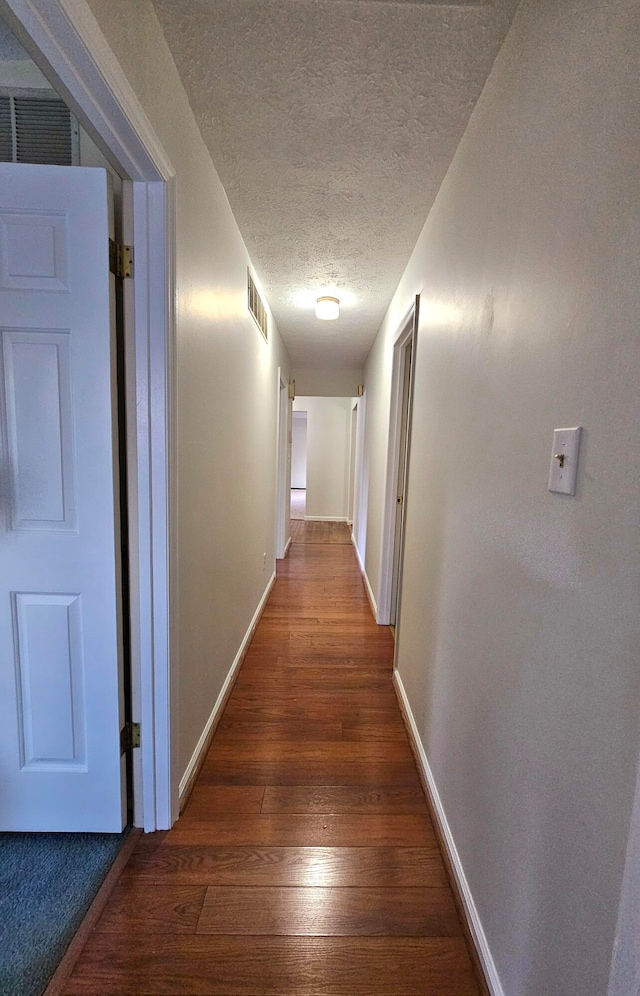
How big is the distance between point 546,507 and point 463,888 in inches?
44.7

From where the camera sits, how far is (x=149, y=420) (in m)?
1.15

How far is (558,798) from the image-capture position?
0.70 meters

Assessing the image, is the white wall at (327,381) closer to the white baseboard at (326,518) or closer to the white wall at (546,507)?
the white baseboard at (326,518)

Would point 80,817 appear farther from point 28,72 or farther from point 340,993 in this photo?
point 28,72

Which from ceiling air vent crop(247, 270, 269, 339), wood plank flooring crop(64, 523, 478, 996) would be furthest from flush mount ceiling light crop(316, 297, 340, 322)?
wood plank flooring crop(64, 523, 478, 996)

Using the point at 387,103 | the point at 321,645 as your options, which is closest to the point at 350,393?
the point at 321,645

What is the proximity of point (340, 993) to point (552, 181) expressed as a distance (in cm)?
188

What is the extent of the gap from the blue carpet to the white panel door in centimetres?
6

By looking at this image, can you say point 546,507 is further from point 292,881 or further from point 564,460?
point 292,881

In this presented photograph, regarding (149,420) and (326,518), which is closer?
(149,420)

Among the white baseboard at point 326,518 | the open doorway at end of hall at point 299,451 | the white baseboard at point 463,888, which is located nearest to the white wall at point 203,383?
the white baseboard at point 463,888

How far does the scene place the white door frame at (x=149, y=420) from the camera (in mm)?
935

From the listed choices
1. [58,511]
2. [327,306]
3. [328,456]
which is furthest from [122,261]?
[328,456]

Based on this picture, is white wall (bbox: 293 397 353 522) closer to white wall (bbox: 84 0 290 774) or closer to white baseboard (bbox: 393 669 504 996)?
white wall (bbox: 84 0 290 774)
